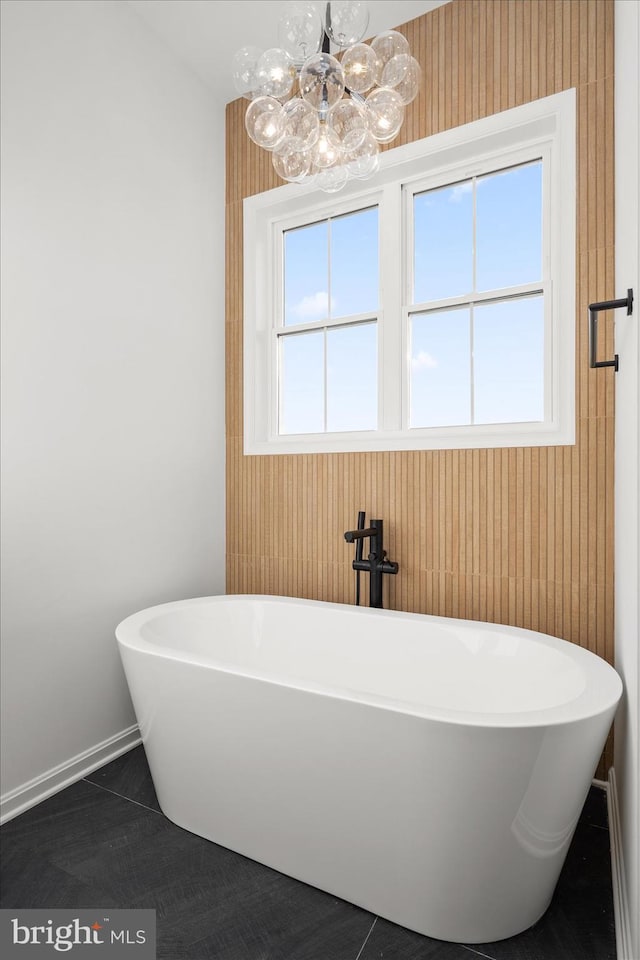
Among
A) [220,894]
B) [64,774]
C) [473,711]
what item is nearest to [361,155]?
[473,711]

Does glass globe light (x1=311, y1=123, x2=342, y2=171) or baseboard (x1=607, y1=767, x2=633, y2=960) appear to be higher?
glass globe light (x1=311, y1=123, x2=342, y2=171)

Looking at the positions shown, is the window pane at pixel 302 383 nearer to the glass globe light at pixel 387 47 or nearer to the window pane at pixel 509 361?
the window pane at pixel 509 361

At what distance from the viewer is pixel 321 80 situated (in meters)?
1.38

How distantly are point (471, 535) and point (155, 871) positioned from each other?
1557 millimetres

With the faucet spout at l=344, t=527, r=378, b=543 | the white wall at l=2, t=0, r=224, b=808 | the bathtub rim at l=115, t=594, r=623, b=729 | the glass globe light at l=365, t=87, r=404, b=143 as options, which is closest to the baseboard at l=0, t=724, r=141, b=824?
the white wall at l=2, t=0, r=224, b=808

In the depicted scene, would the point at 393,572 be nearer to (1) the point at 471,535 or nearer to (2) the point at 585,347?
(1) the point at 471,535

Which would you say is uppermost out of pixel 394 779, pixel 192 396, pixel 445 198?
pixel 445 198

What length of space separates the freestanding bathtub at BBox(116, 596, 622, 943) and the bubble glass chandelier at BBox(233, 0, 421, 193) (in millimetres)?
1469

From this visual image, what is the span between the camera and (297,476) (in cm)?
264

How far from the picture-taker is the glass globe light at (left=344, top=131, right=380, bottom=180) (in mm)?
1514

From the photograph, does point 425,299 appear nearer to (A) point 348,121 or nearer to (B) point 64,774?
(A) point 348,121

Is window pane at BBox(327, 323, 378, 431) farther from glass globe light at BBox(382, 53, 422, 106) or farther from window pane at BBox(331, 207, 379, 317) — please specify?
glass globe light at BBox(382, 53, 422, 106)

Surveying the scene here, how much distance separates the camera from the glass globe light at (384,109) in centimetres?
151

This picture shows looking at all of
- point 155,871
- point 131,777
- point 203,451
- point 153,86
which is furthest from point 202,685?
point 153,86
